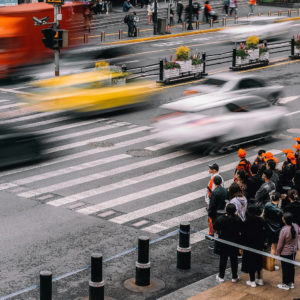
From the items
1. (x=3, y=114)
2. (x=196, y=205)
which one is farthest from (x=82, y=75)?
(x=196, y=205)

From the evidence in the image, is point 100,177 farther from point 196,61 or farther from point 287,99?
point 196,61

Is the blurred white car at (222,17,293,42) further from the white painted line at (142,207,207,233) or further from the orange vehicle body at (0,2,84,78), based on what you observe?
the white painted line at (142,207,207,233)

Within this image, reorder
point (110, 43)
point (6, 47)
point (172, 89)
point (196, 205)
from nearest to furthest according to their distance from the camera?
point (196, 205) < point (6, 47) < point (172, 89) < point (110, 43)

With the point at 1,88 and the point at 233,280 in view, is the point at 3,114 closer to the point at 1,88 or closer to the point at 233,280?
the point at 1,88

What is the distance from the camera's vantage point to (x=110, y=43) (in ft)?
139

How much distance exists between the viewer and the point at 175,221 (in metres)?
15.2

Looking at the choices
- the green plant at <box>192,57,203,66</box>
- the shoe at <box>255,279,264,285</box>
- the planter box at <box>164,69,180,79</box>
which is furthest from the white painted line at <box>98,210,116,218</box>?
the green plant at <box>192,57,203,66</box>

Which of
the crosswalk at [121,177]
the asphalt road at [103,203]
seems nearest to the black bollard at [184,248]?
the asphalt road at [103,203]

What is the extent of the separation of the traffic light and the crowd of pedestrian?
1446 cm

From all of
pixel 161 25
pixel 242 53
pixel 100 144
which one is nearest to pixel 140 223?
pixel 100 144

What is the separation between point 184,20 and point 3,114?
1159 inches

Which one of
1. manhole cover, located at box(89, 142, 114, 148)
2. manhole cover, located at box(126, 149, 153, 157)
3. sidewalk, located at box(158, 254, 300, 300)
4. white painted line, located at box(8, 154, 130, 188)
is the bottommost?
white painted line, located at box(8, 154, 130, 188)

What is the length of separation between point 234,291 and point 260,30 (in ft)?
106

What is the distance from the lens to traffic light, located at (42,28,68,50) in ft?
88.6
